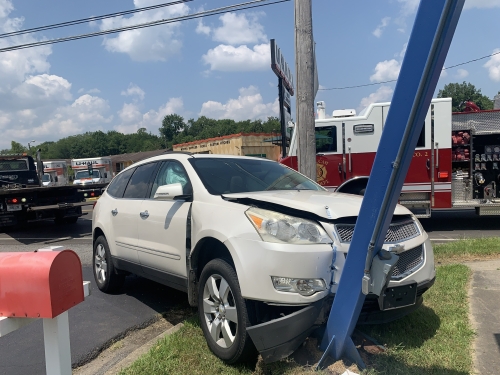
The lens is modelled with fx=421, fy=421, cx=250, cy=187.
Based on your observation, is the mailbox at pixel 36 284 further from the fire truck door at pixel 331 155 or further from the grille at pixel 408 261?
the fire truck door at pixel 331 155

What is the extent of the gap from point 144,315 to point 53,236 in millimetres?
7619

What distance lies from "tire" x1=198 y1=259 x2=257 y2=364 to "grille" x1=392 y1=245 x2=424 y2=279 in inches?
46.0

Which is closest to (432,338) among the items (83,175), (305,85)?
(305,85)

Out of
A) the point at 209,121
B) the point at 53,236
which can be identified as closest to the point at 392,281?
the point at 53,236

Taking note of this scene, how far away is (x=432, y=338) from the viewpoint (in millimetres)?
3482

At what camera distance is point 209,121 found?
121 meters

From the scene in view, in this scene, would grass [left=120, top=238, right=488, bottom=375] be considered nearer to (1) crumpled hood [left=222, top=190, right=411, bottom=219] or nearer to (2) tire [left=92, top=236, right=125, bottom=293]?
(1) crumpled hood [left=222, top=190, right=411, bottom=219]

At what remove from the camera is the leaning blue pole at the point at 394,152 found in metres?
2.26

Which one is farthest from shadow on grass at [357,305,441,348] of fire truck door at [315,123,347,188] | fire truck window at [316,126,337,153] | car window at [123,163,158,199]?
fire truck window at [316,126,337,153]

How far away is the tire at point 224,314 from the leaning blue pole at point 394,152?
60 cm

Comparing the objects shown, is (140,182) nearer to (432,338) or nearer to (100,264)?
(100,264)

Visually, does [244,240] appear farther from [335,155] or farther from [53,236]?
[53,236]

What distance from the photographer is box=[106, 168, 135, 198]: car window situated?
5.51m

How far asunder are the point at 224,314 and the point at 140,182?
2.41 metres
